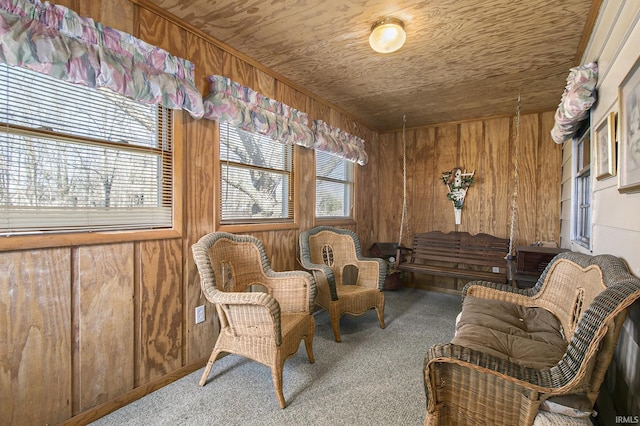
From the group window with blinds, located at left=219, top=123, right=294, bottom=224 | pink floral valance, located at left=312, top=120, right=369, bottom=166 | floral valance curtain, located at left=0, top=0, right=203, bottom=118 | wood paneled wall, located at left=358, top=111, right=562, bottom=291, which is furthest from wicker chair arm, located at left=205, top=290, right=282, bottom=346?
wood paneled wall, located at left=358, top=111, right=562, bottom=291

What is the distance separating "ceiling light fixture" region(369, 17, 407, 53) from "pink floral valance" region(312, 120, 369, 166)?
1.30 metres

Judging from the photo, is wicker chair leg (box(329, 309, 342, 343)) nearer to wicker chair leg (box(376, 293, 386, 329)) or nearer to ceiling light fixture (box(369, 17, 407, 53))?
wicker chair leg (box(376, 293, 386, 329))

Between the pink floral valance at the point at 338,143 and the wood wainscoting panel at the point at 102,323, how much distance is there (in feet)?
7.02

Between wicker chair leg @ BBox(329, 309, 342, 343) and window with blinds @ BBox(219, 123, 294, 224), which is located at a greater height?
window with blinds @ BBox(219, 123, 294, 224)

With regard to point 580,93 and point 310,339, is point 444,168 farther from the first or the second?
point 310,339

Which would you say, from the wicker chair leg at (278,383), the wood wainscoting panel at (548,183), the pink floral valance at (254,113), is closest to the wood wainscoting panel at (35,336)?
the wicker chair leg at (278,383)

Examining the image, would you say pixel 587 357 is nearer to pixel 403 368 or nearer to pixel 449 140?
pixel 403 368

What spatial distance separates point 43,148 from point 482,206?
4458 mm

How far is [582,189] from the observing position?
8.91 ft

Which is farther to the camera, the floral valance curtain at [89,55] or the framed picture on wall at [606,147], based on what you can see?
the framed picture on wall at [606,147]

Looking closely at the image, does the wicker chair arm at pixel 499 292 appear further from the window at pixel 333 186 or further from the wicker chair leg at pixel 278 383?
the window at pixel 333 186

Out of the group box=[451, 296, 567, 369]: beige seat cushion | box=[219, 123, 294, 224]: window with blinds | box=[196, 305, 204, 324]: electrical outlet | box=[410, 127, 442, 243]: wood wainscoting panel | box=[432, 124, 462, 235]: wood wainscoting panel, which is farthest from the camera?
box=[410, 127, 442, 243]: wood wainscoting panel

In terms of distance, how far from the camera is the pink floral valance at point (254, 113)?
7.38 feet

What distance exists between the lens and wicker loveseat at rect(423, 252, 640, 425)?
1050mm
